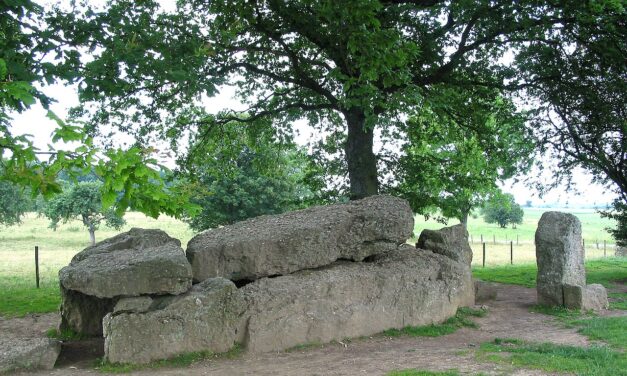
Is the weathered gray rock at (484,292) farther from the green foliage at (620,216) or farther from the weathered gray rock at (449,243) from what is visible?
the green foliage at (620,216)

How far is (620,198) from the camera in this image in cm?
2092

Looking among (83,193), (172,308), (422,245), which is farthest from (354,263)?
(83,193)

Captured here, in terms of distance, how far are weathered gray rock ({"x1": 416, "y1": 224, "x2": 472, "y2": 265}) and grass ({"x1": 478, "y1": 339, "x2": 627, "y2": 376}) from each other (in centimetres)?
433

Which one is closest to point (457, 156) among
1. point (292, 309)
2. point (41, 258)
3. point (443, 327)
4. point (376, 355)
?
point (443, 327)

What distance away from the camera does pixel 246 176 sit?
124 feet

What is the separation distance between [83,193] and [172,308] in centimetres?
3997

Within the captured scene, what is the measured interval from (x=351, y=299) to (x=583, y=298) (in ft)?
20.3

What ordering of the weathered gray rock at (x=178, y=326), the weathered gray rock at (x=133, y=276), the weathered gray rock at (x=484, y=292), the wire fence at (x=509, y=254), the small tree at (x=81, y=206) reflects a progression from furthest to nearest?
the small tree at (x=81, y=206) → the wire fence at (x=509, y=254) → the weathered gray rock at (x=484, y=292) → the weathered gray rock at (x=133, y=276) → the weathered gray rock at (x=178, y=326)

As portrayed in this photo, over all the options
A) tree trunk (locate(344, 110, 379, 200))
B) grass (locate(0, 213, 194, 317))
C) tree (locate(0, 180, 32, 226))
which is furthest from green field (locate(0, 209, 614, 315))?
tree trunk (locate(344, 110, 379, 200))

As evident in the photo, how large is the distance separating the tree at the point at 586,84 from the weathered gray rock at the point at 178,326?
11.3 metres

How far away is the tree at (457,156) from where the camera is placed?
18.7 m

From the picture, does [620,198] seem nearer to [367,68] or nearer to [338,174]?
[338,174]

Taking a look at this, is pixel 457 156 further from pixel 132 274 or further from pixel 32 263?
pixel 32 263

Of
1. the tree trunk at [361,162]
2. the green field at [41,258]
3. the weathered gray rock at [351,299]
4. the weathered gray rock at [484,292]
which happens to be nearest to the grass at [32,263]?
the green field at [41,258]
